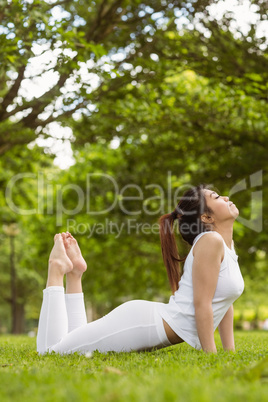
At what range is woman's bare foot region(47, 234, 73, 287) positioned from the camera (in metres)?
4.62

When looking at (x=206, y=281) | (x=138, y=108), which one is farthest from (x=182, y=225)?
(x=138, y=108)

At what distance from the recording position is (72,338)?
14.4 feet

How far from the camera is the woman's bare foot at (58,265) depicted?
4.62m

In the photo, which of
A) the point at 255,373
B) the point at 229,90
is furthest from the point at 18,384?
the point at 229,90

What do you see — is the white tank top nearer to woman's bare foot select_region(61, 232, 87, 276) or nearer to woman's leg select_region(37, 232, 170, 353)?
woman's leg select_region(37, 232, 170, 353)

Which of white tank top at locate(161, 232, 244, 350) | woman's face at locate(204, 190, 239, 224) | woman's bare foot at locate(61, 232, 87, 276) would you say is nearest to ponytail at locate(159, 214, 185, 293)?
white tank top at locate(161, 232, 244, 350)

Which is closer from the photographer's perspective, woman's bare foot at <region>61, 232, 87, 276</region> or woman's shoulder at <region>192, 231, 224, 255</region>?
woman's shoulder at <region>192, 231, 224, 255</region>

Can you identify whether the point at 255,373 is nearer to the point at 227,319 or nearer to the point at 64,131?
the point at 227,319

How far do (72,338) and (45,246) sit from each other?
14.2 metres

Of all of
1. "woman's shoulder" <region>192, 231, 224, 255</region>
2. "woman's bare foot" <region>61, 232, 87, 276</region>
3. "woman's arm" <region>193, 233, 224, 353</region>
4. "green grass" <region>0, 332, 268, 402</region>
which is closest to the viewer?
"green grass" <region>0, 332, 268, 402</region>

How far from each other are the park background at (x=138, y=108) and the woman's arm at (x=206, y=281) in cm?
401

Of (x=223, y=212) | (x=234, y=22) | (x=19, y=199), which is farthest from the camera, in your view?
(x=19, y=199)

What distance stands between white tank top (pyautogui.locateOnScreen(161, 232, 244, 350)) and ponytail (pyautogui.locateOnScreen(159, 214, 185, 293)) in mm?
336

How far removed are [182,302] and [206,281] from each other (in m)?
0.35
